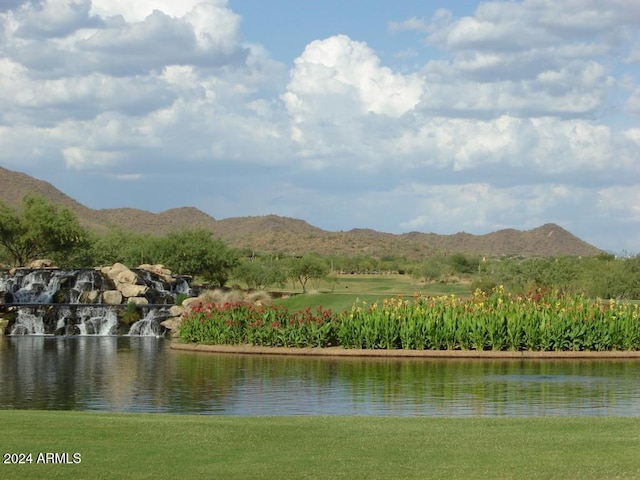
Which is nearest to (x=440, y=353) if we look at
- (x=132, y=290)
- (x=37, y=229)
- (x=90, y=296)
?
(x=132, y=290)

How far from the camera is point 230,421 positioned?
1211 cm

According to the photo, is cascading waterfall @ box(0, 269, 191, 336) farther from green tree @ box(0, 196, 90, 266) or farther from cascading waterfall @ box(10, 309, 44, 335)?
green tree @ box(0, 196, 90, 266)

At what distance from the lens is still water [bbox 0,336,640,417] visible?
15328mm

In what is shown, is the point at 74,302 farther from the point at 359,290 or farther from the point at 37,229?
the point at 359,290

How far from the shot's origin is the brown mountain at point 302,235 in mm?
125500

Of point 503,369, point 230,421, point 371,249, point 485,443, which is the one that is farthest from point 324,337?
point 371,249

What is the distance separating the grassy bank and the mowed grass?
18.6 m

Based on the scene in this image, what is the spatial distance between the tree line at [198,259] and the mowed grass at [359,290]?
2.32m

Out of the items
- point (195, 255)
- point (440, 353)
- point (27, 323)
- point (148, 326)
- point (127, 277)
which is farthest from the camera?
point (195, 255)

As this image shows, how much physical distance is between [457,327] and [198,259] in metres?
33.6

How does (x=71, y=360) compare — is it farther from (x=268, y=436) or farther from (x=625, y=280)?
(x=625, y=280)

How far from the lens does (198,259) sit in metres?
57.2

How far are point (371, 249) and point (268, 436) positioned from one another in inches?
4716

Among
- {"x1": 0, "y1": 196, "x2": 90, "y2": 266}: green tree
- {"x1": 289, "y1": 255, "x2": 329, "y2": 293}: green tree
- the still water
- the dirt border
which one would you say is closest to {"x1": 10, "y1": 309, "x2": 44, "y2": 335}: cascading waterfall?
the still water
